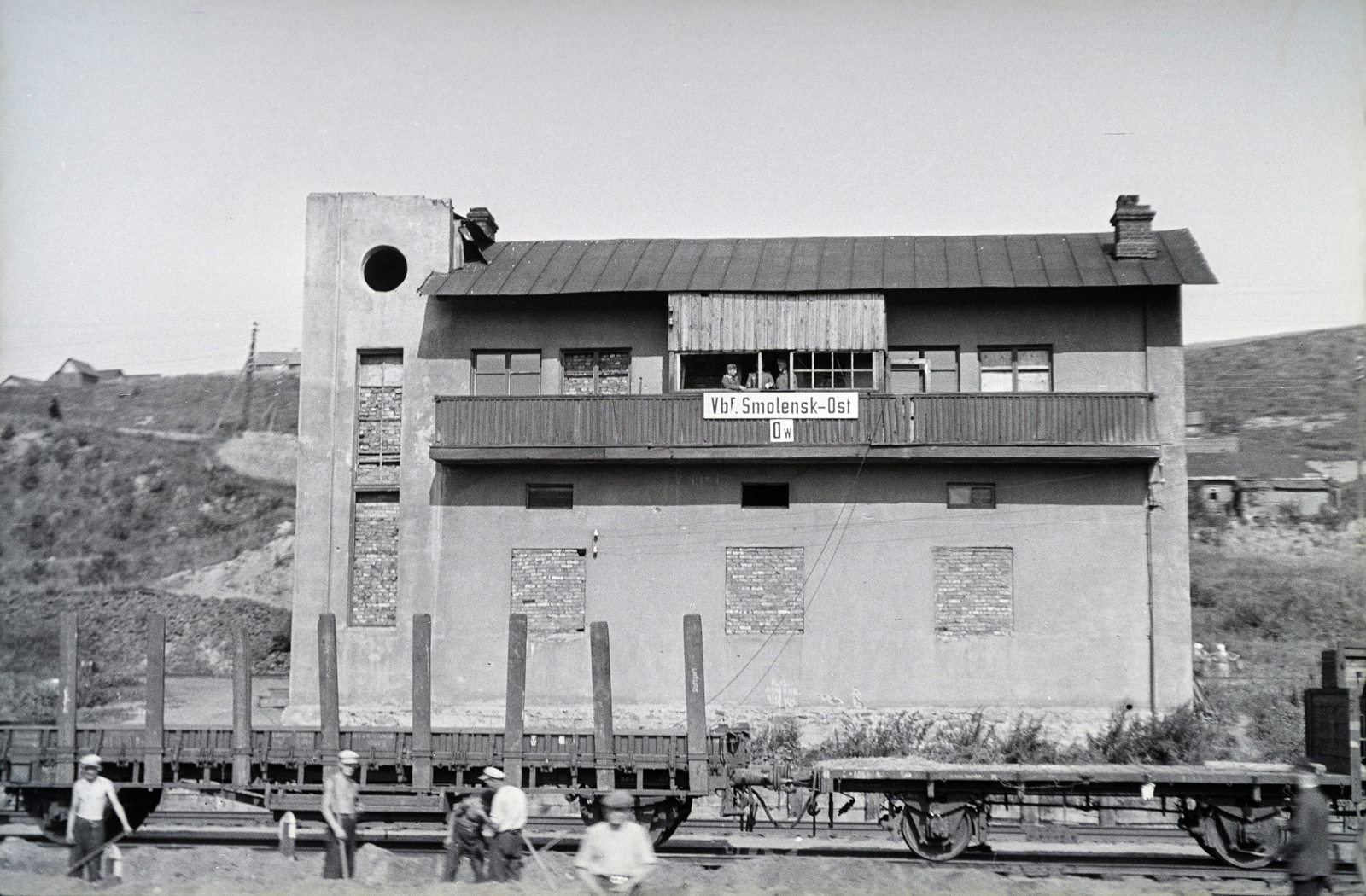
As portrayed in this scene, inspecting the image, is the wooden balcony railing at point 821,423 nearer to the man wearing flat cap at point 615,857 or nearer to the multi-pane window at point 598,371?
the multi-pane window at point 598,371

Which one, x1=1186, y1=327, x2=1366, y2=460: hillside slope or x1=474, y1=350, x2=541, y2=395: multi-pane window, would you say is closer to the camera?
x1=474, y1=350, x2=541, y2=395: multi-pane window

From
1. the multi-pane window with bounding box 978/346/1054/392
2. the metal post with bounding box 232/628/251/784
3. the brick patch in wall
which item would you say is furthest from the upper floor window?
the metal post with bounding box 232/628/251/784

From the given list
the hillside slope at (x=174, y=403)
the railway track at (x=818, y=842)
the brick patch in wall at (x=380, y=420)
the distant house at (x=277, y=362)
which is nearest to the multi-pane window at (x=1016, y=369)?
the railway track at (x=818, y=842)

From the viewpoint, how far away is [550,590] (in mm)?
28875

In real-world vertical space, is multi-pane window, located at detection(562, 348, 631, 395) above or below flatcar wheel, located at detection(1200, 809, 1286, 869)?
above

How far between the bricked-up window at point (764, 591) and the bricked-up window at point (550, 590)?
11.1ft

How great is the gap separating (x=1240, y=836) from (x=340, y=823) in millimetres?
11649

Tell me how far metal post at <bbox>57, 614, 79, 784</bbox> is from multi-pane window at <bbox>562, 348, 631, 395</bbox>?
45.3 ft

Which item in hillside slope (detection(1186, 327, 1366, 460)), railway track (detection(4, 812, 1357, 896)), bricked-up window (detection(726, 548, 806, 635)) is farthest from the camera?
hillside slope (detection(1186, 327, 1366, 460))

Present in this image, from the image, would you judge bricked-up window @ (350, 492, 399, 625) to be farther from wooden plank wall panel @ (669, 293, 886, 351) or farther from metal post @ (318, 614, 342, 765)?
metal post @ (318, 614, 342, 765)

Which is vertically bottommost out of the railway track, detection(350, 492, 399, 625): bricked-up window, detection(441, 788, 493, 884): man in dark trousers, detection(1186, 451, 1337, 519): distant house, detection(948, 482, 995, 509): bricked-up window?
the railway track

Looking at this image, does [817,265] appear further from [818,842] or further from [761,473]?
[818,842]

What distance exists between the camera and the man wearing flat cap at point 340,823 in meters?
14.7

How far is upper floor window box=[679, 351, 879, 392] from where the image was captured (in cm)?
2894
